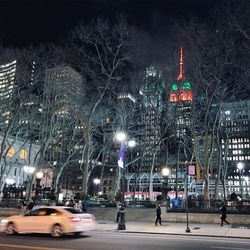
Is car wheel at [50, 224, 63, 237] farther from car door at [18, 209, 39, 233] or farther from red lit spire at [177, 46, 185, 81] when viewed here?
red lit spire at [177, 46, 185, 81]

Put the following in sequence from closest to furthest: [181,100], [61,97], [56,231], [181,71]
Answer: [56,231]
[181,71]
[181,100]
[61,97]

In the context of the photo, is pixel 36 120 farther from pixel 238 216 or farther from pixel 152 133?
pixel 238 216

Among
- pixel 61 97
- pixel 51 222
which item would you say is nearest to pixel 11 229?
pixel 51 222

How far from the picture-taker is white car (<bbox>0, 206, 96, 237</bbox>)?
1567 cm

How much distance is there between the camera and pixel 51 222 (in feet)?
52.3

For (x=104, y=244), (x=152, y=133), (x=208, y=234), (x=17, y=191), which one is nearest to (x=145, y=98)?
(x=152, y=133)

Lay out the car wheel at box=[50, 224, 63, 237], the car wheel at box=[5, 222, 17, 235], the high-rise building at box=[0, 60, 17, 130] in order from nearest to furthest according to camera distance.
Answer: the car wheel at box=[50, 224, 63, 237]
the car wheel at box=[5, 222, 17, 235]
the high-rise building at box=[0, 60, 17, 130]

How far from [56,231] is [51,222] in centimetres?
52

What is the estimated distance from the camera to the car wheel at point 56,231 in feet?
51.3

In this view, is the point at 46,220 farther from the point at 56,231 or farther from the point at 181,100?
the point at 181,100

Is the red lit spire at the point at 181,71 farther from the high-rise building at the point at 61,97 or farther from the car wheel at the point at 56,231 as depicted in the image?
the car wheel at the point at 56,231

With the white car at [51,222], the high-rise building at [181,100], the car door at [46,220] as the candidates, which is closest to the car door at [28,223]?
the white car at [51,222]

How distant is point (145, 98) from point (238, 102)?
1012 cm

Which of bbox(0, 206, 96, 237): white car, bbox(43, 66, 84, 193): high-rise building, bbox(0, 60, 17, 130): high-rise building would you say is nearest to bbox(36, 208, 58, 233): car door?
bbox(0, 206, 96, 237): white car
